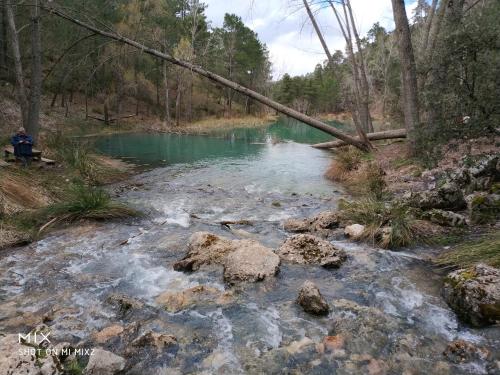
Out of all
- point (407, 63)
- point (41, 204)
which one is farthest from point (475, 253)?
point (41, 204)

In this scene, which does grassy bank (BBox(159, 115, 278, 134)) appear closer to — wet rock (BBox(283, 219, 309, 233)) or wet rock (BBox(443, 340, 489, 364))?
wet rock (BBox(283, 219, 309, 233))

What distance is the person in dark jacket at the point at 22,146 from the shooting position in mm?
10406

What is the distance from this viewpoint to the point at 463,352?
11.7 ft

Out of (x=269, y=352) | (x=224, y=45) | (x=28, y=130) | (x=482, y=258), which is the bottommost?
(x=269, y=352)

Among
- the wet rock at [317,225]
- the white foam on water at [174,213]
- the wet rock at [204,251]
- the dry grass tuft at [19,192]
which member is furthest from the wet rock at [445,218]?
the dry grass tuft at [19,192]

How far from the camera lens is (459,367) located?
3410mm

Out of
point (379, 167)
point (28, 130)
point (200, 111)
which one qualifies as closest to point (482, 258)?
point (379, 167)

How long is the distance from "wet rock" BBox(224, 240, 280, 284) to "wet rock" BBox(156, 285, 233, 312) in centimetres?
34

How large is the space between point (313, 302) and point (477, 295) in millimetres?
1700

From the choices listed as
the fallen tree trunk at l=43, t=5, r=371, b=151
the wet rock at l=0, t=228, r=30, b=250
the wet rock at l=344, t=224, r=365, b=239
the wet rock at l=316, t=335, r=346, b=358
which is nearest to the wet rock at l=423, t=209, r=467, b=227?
the wet rock at l=344, t=224, r=365, b=239

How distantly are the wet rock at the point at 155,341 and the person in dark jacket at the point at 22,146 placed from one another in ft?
28.5

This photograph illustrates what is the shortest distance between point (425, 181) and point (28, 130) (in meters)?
12.6

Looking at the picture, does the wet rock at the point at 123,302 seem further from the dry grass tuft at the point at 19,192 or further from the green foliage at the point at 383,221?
the dry grass tuft at the point at 19,192

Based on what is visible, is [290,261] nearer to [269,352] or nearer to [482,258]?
[269,352]
